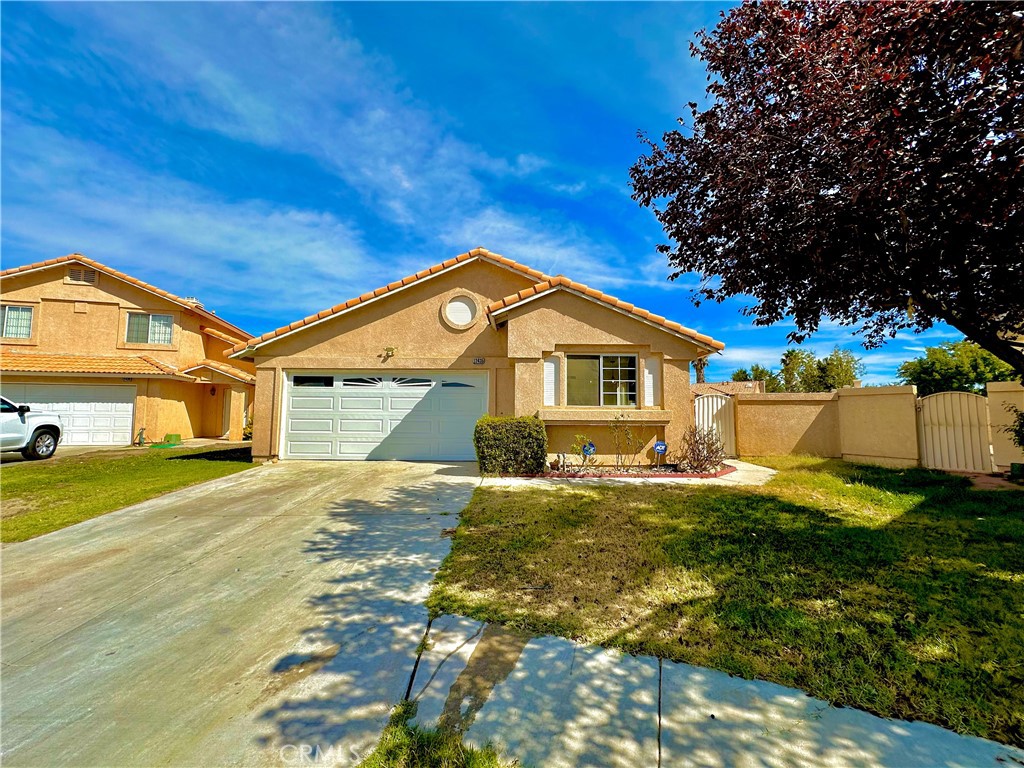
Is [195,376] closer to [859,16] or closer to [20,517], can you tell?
[20,517]

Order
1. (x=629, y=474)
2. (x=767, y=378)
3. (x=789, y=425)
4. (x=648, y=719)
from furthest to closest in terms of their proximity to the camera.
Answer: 1. (x=767, y=378)
2. (x=789, y=425)
3. (x=629, y=474)
4. (x=648, y=719)

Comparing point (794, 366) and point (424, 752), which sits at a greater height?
point (794, 366)

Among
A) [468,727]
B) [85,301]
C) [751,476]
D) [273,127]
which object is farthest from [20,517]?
[85,301]

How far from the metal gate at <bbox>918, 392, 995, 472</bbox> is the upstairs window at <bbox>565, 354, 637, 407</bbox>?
6.95 meters

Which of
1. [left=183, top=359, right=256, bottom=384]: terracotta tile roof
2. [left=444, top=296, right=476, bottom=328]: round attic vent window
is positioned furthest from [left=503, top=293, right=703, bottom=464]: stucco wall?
[left=183, top=359, right=256, bottom=384]: terracotta tile roof

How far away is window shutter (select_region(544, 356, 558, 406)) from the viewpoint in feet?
34.7

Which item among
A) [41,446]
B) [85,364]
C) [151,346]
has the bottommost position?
[41,446]

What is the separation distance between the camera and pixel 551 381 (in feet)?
34.9

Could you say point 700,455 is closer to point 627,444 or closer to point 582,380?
point 627,444

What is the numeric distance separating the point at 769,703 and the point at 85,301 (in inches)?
1009

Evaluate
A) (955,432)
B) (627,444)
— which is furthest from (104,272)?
(955,432)

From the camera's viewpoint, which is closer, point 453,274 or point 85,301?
point 453,274

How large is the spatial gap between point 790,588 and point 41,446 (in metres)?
18.9

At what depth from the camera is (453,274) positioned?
12781mm
